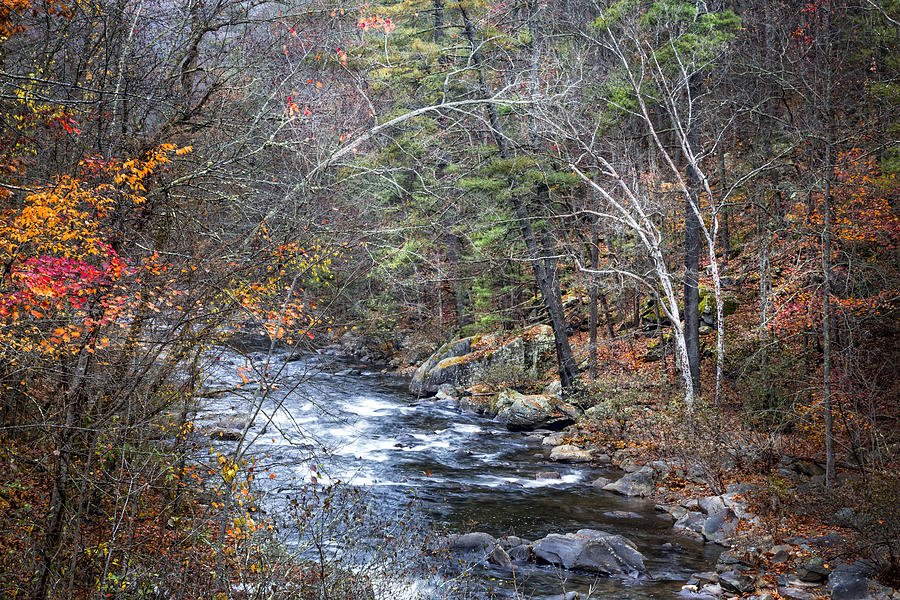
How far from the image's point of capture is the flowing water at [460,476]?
8.51 m

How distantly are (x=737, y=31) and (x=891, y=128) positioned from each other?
850 cm

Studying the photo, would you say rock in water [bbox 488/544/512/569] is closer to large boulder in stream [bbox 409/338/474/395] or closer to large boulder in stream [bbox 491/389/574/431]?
large boulder in stream [bbox 491/389/574/431]

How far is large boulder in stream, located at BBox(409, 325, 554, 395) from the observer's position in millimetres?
21531

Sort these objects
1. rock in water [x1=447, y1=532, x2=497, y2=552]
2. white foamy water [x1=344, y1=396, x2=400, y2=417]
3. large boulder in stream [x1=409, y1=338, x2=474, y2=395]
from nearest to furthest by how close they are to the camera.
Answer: rock in water [x1=447, y1=532, x2=497, y2=552] → white foamy water [x1=344, y1=396, x2=400, y2=417] → large boulder in stream [x1=409, y1=338, x2=474, y2=395]

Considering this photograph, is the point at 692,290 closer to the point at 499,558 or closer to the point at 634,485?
the point at 634,485

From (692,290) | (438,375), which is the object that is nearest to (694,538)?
(692,290)

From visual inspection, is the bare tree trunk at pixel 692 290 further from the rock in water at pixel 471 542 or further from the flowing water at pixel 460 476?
the rock in water at pixel 471 542

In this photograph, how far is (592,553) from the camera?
29.8 ft

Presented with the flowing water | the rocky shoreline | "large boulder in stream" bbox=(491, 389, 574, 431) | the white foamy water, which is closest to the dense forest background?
the rocky shoreline

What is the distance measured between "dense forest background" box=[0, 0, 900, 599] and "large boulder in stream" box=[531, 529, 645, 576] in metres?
2.96

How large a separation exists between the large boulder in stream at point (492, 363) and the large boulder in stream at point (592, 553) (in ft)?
39.0

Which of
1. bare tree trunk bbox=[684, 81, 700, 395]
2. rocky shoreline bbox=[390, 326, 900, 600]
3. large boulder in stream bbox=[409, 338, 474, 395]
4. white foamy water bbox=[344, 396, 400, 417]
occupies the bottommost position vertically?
rocky shoreline bbox=[390, 326, 900, 600]

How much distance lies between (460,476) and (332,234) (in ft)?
21.6

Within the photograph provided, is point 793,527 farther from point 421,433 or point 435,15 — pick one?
point 435,15
